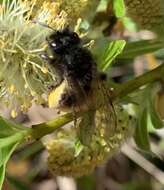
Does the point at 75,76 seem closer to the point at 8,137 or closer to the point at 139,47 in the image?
the point at 8,137

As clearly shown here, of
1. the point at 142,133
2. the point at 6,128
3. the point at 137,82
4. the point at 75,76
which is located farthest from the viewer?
the point at 142,133

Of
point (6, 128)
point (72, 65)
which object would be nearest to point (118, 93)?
point (72, 65)

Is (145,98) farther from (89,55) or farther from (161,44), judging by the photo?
(89,55)

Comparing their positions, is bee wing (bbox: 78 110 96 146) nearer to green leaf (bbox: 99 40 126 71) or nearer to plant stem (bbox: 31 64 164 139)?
plant stem (bbox: 31 64 164 139)

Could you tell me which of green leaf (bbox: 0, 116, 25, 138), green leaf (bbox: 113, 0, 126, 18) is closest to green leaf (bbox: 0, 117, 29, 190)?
green leaf (bbox: 0, 116, 25, 138)

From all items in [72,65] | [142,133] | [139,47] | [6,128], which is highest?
[72,65]
